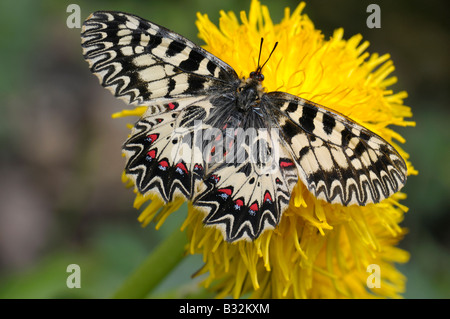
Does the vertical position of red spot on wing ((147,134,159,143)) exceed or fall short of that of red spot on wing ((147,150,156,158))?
it exceeds it

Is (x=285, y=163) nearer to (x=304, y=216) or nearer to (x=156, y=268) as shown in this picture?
(x=304, y=216)

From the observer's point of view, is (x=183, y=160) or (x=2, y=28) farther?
(x=2, y=28)

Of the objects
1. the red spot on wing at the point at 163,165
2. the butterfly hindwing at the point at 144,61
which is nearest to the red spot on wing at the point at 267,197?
the red spot on wing at the point at 163,165

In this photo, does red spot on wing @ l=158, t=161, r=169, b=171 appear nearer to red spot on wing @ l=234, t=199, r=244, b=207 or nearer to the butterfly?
the butterfly

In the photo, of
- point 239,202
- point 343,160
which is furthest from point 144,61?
point 343,160

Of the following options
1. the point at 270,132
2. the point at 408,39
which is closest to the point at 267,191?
the point at 270,132

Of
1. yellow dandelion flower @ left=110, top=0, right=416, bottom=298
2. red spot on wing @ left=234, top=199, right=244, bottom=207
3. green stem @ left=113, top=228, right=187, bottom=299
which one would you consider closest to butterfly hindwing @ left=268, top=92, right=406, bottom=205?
yellow dandelion flower @ left=110, top=0, right=416, bottom=298
